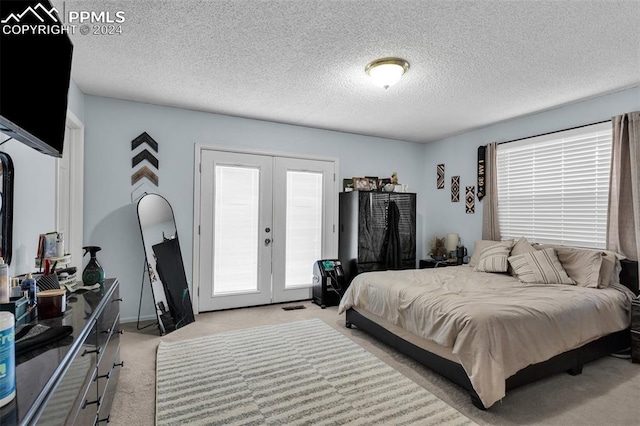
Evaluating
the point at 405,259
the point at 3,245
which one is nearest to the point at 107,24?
the point at 3,245

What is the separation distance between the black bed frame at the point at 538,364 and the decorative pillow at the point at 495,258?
1007 mm

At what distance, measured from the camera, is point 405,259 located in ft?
16.3

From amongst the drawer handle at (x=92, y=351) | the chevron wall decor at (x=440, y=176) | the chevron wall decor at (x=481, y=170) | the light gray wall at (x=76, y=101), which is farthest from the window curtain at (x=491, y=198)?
the light gray wall at (x=76, y=101)

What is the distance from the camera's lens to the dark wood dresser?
0.88 meters

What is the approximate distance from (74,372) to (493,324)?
7.53 ft

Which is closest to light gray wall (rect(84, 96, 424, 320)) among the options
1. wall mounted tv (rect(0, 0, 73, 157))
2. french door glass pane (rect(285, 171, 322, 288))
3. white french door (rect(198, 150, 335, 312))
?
white french door (rect(198, 150, 335, 312))

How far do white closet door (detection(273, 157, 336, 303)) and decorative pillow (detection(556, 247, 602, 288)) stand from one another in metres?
2.90

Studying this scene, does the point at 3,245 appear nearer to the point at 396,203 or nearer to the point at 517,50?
the point at 517,50

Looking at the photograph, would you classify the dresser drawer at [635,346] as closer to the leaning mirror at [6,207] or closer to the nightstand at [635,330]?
the nightstand at [635,330]

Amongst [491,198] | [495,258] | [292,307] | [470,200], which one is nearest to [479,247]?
[495,258]

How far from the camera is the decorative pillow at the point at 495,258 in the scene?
377 centimetres

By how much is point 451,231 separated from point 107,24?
4963mm

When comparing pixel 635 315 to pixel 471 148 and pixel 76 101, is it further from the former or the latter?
pixel 76 101

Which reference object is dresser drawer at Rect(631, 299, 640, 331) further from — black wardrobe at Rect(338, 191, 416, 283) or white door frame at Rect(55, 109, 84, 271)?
white door frame at Rect(55, 109, 84, 271)
